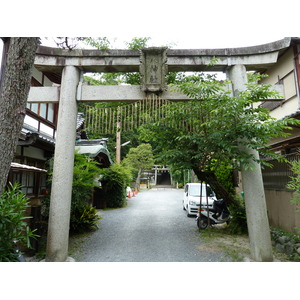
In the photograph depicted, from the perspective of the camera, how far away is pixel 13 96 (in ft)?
10.8

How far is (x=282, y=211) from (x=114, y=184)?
10.5m

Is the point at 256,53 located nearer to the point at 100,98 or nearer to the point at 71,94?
the point at 100,98

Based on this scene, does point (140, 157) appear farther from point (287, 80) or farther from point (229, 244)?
point (229, 244)

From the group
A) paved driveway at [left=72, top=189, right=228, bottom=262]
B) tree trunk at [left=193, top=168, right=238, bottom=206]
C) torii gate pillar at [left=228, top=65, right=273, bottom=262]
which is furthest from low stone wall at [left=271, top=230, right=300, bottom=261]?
tree trunk at [left=193, top=168, right=238, bottom=206]

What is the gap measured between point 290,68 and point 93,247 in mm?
9715

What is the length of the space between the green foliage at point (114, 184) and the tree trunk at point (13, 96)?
11.8 m

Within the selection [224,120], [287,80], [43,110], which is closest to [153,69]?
[224,120]

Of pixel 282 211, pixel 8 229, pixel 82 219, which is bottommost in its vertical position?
pixel 82 219

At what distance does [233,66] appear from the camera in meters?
6.12

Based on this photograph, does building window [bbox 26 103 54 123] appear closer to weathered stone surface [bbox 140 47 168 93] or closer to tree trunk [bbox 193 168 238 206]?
weathered stone surface [bbox 140 47 168 93]

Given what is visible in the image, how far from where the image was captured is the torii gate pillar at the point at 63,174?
5309 millimetres

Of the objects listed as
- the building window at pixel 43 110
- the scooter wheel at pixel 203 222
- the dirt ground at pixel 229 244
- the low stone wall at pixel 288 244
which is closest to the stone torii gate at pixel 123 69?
the dirt ground at pixel 229 244

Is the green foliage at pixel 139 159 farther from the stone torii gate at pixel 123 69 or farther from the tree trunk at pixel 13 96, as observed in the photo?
the tree trunk at pixel 13 96

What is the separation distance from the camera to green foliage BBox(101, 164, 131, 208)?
14984 mm
